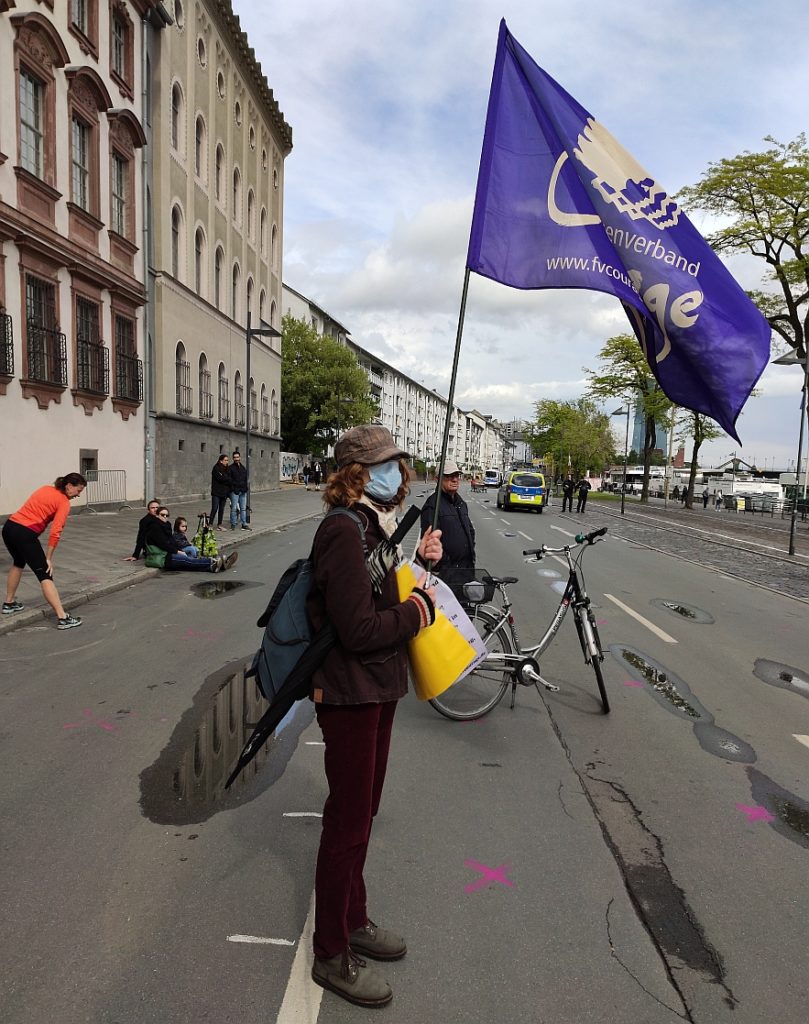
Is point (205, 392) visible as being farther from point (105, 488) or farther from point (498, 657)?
point (498, 657)

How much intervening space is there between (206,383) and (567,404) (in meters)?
62.6

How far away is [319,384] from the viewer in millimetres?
54656

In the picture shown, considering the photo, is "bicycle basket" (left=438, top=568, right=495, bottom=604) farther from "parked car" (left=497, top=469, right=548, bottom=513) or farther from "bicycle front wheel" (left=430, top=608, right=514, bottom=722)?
"parked car" (left=497, top=469, right=548, bottom=513)

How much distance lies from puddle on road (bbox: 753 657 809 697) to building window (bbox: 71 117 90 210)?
1951cm

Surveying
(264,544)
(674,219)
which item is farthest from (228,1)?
(674,219)

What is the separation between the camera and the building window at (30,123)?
16.0 meters

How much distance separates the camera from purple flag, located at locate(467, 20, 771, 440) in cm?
362

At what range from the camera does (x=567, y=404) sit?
84.8 m

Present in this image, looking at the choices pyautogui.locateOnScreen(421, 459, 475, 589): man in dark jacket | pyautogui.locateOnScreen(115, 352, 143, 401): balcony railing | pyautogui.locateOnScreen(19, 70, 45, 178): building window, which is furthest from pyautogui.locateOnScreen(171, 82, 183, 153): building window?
pyautogui.locateOnScreen(421, 459, 475, 589): man in dark jacket

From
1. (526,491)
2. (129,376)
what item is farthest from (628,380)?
(129,376)

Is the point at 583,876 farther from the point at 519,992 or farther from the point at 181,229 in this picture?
the point at 181,229

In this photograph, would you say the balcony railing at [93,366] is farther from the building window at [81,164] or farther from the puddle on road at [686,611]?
the puddle on road at [686,611]

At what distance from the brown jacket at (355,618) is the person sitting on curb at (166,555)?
33.2ft

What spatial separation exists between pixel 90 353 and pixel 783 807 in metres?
A: 20.2
